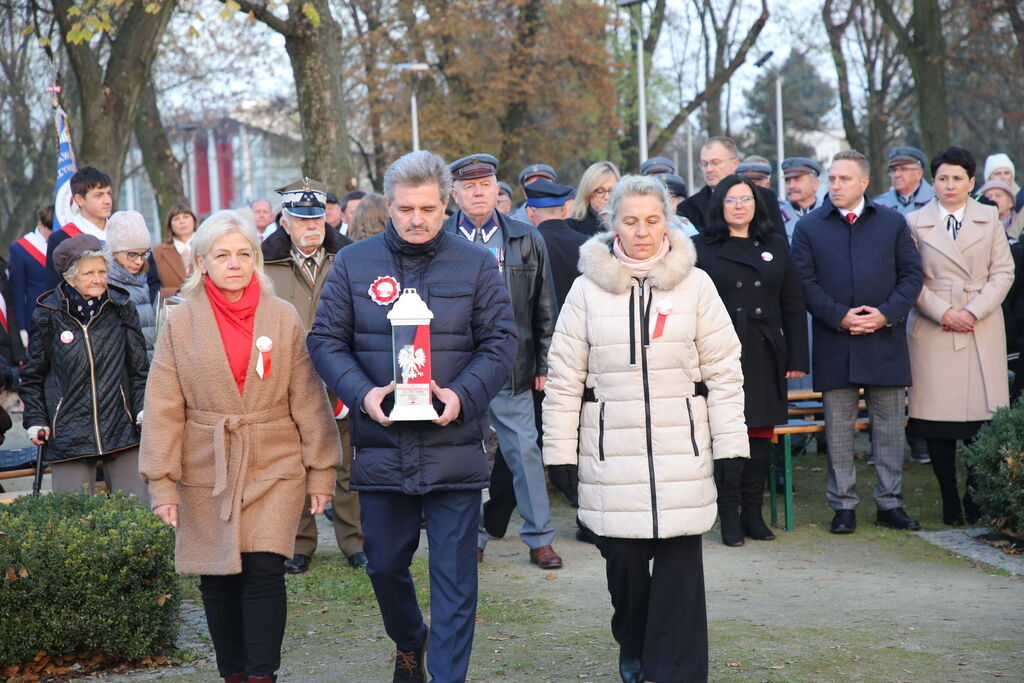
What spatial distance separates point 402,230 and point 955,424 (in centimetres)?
483

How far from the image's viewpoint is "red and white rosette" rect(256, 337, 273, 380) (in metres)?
4.87

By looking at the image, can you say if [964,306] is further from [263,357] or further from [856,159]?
[263,357]

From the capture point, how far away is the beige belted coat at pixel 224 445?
480 cm

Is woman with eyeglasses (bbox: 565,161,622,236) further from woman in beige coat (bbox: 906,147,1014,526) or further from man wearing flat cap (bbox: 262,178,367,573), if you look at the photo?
man wearing flat cap (bbox: 262,178,367,573)

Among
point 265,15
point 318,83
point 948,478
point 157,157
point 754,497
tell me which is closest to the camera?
point 754,497

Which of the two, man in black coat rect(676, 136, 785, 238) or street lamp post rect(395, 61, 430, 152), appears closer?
man in black coat rect(676, 136, 785, 238)

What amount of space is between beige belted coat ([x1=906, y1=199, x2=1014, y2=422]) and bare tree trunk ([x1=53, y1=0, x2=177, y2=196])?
10012 mm

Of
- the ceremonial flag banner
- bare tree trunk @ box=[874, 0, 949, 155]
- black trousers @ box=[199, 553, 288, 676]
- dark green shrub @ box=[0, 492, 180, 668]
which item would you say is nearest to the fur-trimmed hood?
black trousers @ box=[199, 553, 288, 676]

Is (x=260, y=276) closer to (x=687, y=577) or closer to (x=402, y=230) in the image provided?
(x=402, y=230)

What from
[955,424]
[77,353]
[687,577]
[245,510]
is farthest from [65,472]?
[955,424]

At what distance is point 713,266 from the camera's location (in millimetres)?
7902

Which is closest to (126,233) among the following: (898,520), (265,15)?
(898,520)

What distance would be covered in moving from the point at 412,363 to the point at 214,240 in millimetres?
950

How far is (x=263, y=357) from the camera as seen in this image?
488 cm
